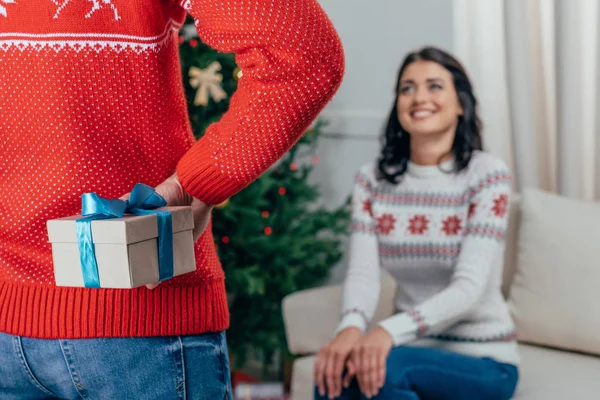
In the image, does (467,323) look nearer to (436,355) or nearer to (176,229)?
(436,355)

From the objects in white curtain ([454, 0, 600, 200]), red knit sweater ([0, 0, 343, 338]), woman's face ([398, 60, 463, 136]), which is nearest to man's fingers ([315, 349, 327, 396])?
woman's face ([398, 60, 463, 136])

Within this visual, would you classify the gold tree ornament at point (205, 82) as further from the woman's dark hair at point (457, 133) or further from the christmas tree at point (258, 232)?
the woman's dark hair at point (457, 133)

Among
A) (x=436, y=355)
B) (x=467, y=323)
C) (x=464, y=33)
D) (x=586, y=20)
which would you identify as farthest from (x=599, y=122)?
(x=436, y=355)

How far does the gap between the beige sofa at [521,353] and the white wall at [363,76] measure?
1.02m

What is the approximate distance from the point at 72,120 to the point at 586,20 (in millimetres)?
2183

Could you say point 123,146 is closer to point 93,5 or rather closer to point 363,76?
point 93,5

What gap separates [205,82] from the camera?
2535mm

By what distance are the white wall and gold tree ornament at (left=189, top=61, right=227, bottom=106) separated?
931 mm

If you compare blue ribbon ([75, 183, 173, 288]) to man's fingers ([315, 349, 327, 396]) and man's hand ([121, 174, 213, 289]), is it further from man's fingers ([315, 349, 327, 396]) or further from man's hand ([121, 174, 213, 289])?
man's fingers ([315, 349, 327, 396])

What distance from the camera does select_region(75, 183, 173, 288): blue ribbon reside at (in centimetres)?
65

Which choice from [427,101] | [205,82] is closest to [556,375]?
[427,101]

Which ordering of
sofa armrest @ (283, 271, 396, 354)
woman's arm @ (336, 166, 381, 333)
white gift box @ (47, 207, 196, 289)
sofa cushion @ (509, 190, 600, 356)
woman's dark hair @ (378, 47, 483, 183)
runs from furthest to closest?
1. sofa armrest @ (283, 271, 396, 354)
2. sofa cushion @ (509, 190, 600, 356)
3. woman's dark hair @ (378, 47, 483, 183)
4. woman's arm @ (336, 166, 381, 333)
5. white gift box @ (47, 207, 196, 289)

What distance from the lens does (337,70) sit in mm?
706

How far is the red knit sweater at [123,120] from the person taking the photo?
2.26 ft
